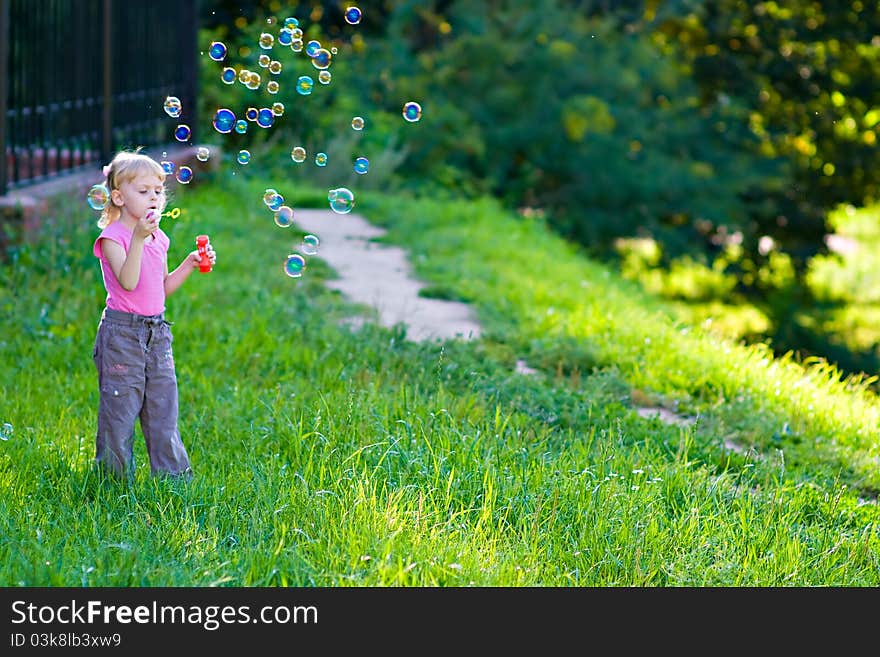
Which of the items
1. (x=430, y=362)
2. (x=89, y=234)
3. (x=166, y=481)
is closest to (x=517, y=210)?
(x=89, y=234)

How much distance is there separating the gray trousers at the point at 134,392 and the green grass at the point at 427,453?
0.12m

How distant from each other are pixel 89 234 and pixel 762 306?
34.6ft

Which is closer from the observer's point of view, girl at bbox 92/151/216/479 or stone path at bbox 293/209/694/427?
girl at bbox 92/151/216/479

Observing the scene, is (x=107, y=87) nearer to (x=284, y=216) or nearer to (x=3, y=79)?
(x=3, y=79)

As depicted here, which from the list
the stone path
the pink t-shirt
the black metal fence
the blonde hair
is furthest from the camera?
the black metal fence

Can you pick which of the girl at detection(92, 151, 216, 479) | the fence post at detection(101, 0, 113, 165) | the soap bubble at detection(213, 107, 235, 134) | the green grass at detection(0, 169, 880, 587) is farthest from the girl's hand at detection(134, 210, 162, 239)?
the fence post at detection(101, 0, 113, 165)

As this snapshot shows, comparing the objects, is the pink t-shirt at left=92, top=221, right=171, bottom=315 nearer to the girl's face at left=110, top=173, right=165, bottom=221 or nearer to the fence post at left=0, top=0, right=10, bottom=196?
the girl's face at left=110, top=173, right=165, bottom=221

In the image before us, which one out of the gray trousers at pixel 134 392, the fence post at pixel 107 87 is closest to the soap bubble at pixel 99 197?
the gray trousers at pixel 134 392

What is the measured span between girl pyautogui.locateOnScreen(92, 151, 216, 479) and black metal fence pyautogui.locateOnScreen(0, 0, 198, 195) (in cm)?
407

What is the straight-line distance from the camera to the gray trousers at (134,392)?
13.7 ft

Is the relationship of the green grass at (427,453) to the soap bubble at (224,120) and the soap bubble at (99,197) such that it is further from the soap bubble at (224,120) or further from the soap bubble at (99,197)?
the soap bubble at (224,120)

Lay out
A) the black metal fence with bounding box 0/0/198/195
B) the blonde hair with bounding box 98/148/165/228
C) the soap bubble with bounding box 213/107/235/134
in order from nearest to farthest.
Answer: the blonde hair with bounding box 98/148/165/228, the soap bubble with bounding box 213/107/235/134, the black metal fence with bounding box 0/0/198/195

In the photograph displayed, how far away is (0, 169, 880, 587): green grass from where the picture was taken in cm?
375

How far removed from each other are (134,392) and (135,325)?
23 centimetres
